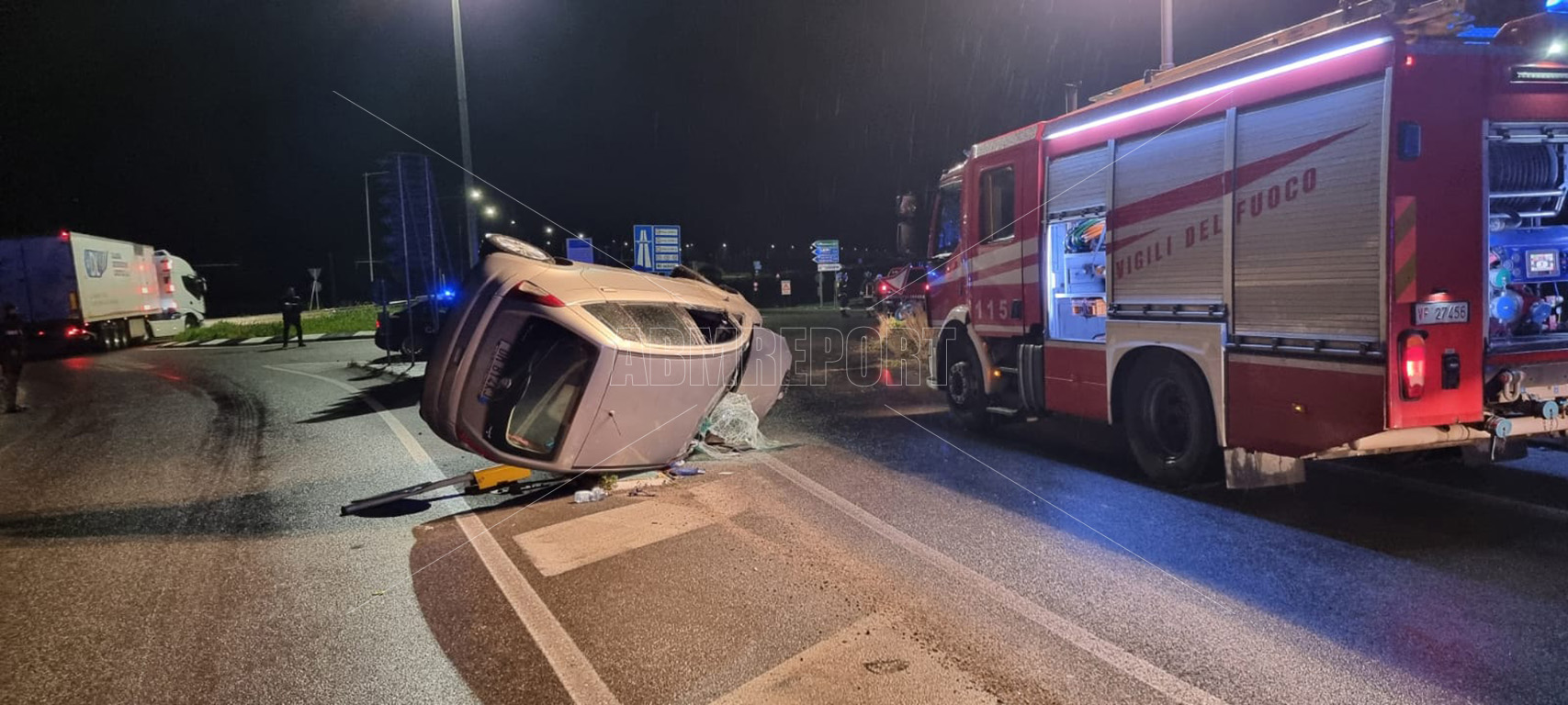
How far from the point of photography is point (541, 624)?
399 centimetres

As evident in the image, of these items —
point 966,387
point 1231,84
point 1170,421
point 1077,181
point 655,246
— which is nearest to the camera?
point 1231,84

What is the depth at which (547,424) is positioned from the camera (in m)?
6.04

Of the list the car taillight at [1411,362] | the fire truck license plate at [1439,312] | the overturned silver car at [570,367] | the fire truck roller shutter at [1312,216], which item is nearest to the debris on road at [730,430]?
the overturned silver car at [570,367]

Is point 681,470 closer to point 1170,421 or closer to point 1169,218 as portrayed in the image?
point 1170,421

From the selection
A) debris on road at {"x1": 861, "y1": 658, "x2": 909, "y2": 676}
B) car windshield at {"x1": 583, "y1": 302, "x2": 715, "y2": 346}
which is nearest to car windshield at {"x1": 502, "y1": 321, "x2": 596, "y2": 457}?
car windshield at {"x1": 583, "y1": 302, "x2": 715, "y2": 346}

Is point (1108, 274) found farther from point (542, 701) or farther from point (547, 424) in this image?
point (542, 701)

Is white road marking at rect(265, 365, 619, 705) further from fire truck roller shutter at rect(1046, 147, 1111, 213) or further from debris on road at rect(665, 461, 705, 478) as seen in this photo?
fire truck roller shutter at rect(1046, 147, 1111, 213)

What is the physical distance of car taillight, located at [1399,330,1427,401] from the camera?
4.66 meters

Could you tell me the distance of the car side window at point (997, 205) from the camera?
8344 millimetres

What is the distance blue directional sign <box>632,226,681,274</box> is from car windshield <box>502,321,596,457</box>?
420 inches

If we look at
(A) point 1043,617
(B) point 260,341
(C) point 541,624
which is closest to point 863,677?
(A) point 1043,617

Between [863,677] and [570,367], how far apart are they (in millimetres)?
3497

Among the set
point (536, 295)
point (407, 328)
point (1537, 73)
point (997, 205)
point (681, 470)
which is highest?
point (1537, 73)

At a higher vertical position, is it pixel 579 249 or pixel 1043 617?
pixel 579 249
